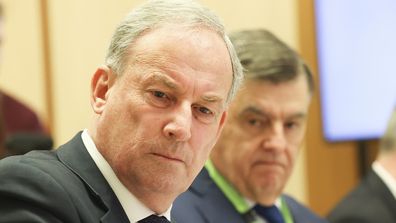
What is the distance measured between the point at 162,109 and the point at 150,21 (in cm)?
21

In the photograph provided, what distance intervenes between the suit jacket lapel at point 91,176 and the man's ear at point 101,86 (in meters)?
0.09

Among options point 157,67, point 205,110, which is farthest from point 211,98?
point 157,67

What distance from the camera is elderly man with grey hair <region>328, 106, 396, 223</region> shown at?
288 centimetres

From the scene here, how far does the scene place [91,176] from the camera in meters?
1.58

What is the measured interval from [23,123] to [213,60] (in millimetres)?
1765

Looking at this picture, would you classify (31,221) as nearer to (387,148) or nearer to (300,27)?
(387,148)

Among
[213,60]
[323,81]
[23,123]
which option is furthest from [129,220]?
[323,81]

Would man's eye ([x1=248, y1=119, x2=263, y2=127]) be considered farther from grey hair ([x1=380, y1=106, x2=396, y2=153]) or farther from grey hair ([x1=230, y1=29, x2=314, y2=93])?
grey hair ([x1=380, y1=106, x2=396, y2=153])

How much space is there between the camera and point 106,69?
1.68m

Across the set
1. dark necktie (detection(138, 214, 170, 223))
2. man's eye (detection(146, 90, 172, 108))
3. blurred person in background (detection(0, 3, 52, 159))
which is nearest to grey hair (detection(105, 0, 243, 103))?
man's eye (detection(146, 90, 172, 108))

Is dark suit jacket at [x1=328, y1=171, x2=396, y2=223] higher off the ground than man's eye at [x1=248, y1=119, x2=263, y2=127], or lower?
lower

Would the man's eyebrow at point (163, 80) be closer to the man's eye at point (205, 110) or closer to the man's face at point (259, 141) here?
the man's eye at point (205, 110)

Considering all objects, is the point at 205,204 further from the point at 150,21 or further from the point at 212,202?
the point at 150,21

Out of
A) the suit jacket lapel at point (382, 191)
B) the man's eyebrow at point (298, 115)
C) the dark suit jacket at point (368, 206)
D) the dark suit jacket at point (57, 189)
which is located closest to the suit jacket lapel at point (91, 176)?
the dark suit jacket at point (57, 189)
